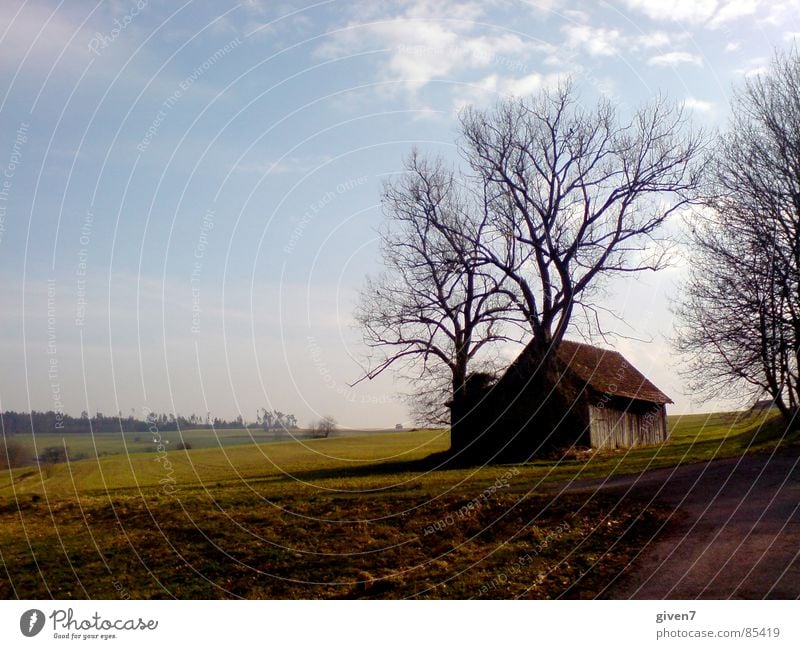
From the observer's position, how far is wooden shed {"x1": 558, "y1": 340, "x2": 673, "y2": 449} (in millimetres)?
26906

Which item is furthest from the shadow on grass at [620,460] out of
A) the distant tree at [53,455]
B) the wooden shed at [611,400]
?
the distant tree at [53,455]

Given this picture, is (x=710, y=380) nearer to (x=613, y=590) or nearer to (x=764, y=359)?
(x=764, y=359)

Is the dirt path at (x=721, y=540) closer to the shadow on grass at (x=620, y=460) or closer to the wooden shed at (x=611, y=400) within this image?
the shadow on grass at (x=620, y=460)

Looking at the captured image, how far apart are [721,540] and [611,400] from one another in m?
19.2

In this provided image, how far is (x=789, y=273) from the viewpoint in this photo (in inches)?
703

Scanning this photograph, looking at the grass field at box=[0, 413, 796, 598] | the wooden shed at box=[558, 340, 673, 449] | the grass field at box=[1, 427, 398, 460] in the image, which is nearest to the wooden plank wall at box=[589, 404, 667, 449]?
the wooden shed at box=[558, 340, 673, 449]

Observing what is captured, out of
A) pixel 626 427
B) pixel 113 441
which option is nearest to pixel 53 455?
pixel 113 441

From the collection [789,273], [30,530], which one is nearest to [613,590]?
[30,530]

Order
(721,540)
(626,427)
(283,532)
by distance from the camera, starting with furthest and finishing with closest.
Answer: (626,427)
(283,532)
(721,540)

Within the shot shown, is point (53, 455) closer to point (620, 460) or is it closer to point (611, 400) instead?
point (620, 460)

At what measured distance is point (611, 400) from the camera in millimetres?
29016

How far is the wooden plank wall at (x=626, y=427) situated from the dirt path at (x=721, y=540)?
1163 cm

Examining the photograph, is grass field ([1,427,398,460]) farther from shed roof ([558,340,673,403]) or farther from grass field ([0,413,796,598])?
shed roof ([558,340,673,403])

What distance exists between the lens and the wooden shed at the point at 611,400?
26.9 m
